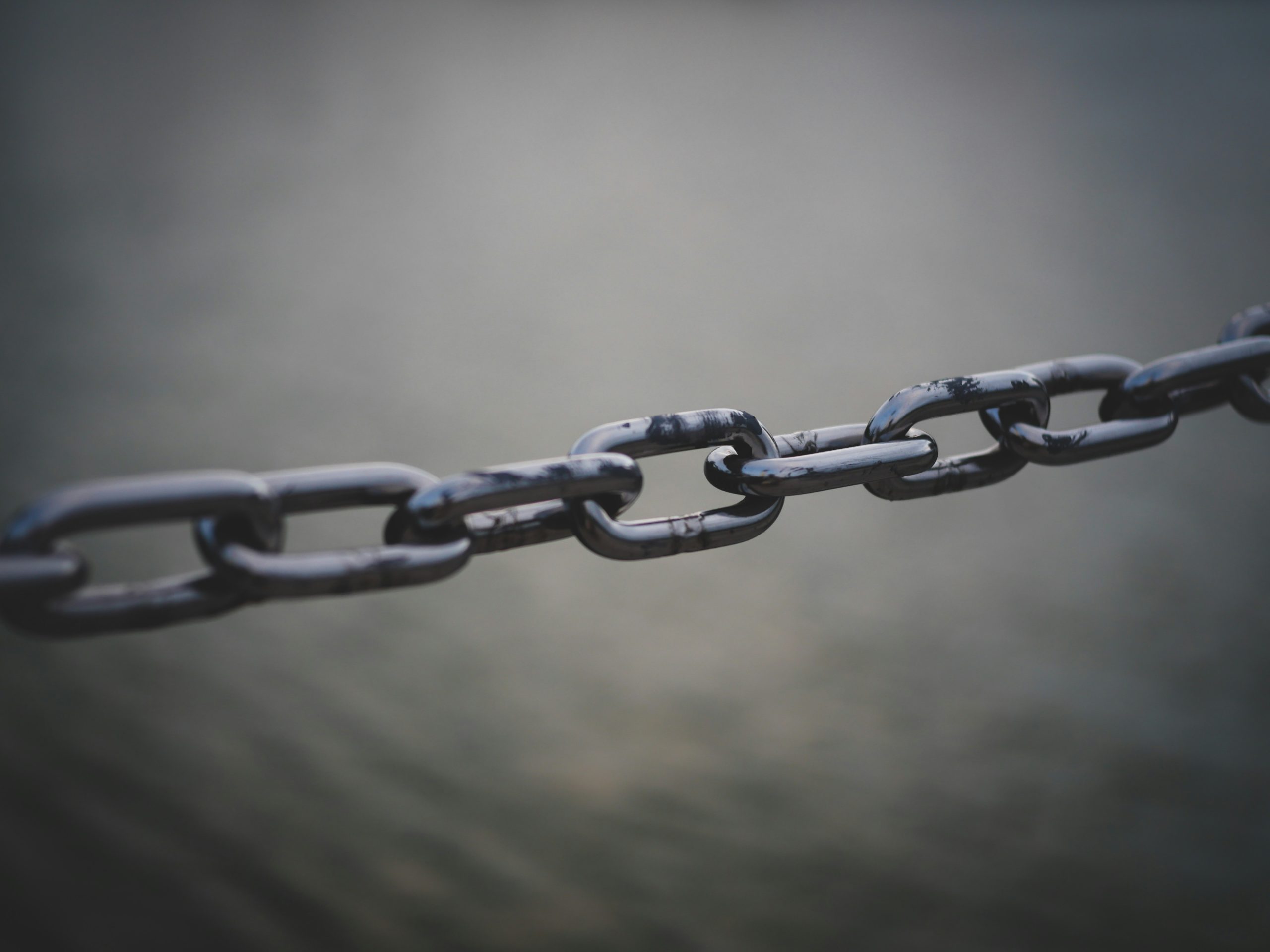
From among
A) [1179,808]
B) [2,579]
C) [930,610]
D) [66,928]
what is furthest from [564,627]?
[2,579]

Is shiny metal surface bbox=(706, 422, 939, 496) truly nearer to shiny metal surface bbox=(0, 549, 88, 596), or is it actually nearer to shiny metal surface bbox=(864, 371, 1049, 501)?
shiny metal surface bbox=(864, 371, 1049, 501)

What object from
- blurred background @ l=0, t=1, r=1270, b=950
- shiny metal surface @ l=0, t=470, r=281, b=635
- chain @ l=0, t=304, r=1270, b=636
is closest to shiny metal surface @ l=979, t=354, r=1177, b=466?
chain @ l=0, t=304, r=1270, b=636

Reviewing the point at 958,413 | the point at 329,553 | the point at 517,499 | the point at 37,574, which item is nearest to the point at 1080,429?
the point at 958,413

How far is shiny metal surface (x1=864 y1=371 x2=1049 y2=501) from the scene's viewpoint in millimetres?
648

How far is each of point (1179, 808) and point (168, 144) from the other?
4.89 metres

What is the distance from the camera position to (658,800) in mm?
1594

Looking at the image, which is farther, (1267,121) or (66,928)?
(1267,121)

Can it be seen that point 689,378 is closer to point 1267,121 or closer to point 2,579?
point 2,579

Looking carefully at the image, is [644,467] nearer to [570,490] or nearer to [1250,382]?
[1250,382]

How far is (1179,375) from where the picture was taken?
743mm

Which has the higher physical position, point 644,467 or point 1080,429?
point 644,467

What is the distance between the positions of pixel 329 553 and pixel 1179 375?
2.44ft

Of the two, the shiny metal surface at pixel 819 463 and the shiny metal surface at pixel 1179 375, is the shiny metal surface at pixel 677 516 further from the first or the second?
the shiny metal surface at pixel 1179 375

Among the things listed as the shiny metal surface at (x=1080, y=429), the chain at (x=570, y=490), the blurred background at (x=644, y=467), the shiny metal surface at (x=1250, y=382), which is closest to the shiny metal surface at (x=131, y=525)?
the chain at (x=570, y=490)
